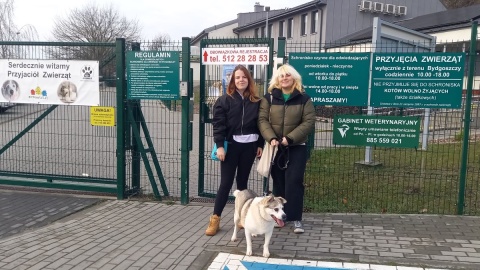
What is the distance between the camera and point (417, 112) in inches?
258

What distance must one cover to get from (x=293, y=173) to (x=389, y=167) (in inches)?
147

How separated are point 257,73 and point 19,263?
148 inches

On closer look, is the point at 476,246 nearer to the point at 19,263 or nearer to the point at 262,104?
the point at 262,104

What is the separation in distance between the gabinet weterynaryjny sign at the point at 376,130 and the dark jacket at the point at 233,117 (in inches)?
59.9

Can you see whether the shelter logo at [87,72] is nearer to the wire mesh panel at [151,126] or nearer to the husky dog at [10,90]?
the wire mesh panel at [151,126]

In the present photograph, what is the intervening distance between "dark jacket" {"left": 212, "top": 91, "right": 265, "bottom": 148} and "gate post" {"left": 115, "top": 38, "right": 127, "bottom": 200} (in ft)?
7.01

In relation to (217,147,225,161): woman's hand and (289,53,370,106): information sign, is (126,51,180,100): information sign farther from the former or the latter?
(289,53,370,106): information sign

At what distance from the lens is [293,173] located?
210 inches

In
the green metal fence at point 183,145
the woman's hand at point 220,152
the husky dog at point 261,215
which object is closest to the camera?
the husky dog at point 261,215

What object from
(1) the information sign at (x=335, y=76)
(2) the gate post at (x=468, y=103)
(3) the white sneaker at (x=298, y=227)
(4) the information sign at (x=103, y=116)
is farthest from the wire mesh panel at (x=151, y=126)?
(2) the gate post at (x=468, y=103)

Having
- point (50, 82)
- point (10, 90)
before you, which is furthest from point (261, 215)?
point (10, 90)

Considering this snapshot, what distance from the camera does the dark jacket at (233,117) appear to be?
532 centimetres

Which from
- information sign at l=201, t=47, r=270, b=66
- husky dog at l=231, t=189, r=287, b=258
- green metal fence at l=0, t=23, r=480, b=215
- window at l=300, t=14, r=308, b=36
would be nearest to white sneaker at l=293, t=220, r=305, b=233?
husky dog at l=231, t=189, r=287, b=258

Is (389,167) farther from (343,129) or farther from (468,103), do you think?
(468,103)
